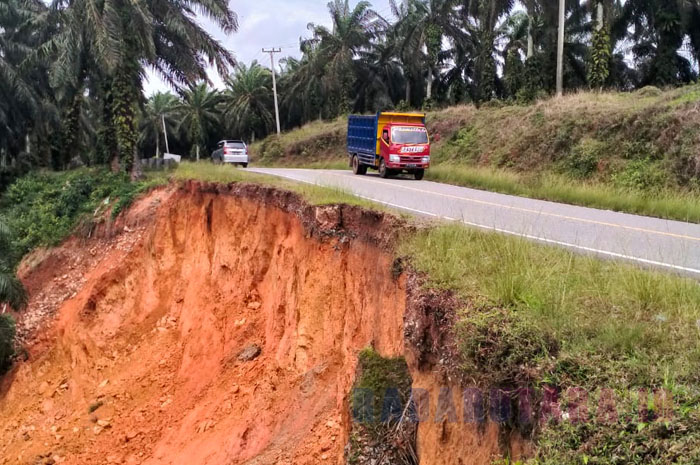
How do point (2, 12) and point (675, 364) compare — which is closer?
point (675, 364)

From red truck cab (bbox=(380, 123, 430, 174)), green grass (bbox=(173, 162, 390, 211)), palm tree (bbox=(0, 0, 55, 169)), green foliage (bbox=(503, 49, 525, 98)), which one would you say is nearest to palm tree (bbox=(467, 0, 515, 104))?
green foliage (bbox=(503, 49, 525, 98))

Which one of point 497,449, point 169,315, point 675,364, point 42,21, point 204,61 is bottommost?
point 169,315

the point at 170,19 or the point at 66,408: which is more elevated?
the point at 170,19

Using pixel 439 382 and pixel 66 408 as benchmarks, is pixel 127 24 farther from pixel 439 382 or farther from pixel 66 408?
pixel 439 382

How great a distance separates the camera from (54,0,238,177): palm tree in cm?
1842

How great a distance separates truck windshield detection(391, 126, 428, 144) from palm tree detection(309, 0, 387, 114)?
2088 cm

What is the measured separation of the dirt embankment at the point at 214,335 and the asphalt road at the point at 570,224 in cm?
201

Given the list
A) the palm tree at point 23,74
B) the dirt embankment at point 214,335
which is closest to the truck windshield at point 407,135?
the dirt embankment at point 214,335

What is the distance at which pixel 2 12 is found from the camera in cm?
2947

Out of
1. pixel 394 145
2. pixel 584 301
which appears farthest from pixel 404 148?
pixel 584 301

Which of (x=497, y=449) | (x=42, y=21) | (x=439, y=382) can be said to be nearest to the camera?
(x=497, y=449)

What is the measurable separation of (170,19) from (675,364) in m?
20.5

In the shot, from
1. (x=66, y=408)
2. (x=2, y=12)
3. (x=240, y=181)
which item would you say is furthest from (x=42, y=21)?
(x=66, y=408)

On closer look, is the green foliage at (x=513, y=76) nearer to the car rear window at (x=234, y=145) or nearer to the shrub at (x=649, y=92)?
the shrub at (x=649, y=92)
